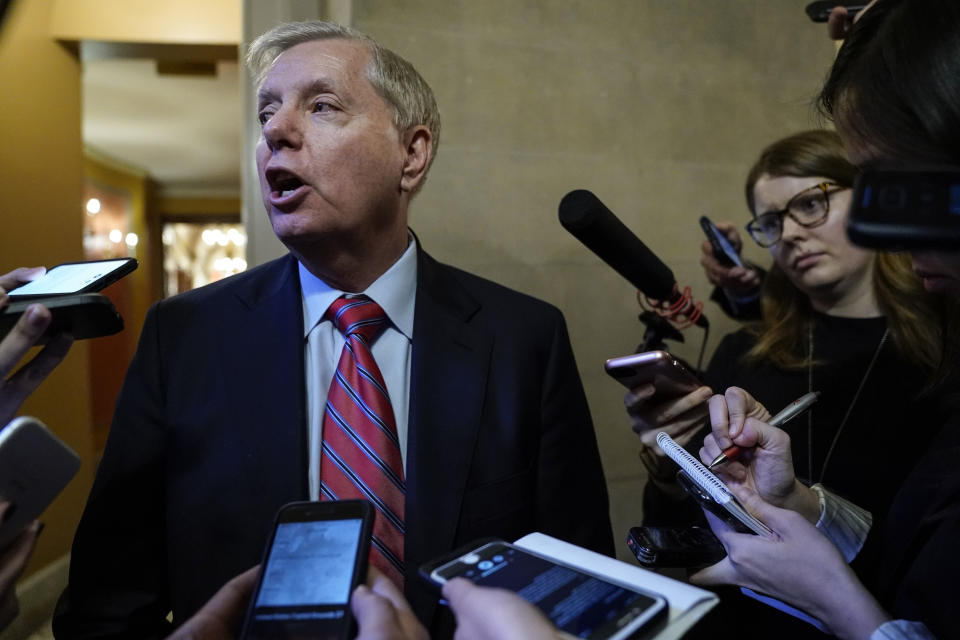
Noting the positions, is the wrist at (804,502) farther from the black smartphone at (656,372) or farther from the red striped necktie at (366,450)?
the red striped necktie at (366,450)

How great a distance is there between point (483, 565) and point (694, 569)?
0.54 metres

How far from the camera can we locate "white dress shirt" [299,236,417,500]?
41.4 inches

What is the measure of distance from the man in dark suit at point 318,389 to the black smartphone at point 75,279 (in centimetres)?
20

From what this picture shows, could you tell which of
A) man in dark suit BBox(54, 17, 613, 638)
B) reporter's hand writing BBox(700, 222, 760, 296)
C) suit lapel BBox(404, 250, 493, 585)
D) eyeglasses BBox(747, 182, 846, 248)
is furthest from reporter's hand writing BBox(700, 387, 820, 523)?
reporter's hand writing BBox(700, 222, 760, 296)

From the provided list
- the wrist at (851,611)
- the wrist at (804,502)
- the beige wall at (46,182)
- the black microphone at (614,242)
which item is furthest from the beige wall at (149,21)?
the wrist at (851,611)

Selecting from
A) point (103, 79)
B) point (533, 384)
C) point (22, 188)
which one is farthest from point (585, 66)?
point (103, 79)

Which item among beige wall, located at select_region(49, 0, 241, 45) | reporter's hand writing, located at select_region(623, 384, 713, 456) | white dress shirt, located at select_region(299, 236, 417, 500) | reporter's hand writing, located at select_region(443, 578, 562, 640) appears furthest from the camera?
beige wall, located at select_region(49, 0, 241, 45)

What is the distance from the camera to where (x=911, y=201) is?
575 mm

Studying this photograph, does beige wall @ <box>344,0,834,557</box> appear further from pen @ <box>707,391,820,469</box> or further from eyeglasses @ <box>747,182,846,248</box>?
pen @ <box>707,391,820,469</box>

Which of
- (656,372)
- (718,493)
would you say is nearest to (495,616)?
(718,493)

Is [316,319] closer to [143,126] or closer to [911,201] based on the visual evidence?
[911,201]

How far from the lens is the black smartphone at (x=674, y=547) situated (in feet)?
3.01

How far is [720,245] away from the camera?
5.36 feet

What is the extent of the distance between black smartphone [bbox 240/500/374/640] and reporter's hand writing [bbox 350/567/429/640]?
2cm
